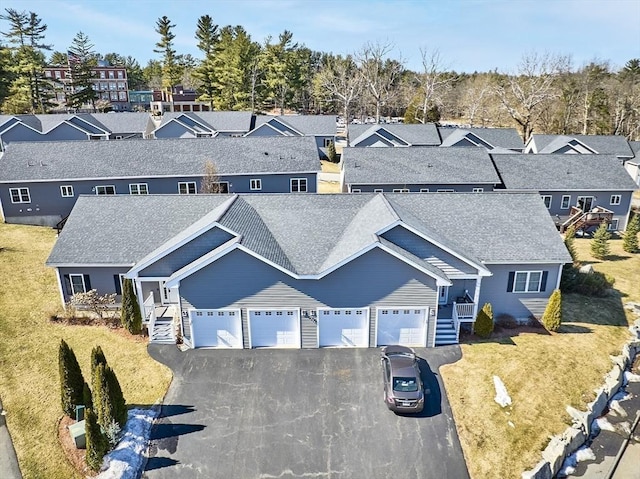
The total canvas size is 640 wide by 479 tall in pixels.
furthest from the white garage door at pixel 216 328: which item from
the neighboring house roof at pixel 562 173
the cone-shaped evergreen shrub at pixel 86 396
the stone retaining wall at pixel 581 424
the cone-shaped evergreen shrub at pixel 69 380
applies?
the neighboring house roof at pixel 562 173

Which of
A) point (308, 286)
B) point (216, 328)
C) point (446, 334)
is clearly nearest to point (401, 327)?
point (446, 334)

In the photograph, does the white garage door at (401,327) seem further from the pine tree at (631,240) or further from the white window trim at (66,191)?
the white window trim at (66,191)

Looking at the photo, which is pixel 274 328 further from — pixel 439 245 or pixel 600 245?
pixel 600 245

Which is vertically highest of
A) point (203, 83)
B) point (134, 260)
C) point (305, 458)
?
point (203, 83)

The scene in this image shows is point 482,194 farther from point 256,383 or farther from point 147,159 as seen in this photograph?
point 147,159

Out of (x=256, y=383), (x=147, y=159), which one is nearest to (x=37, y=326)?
(x=256, y=383)

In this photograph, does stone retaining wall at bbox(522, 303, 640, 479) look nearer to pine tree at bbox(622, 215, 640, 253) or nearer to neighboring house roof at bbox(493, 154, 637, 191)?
pine tree at bbox(622, 215, 640, 253)
